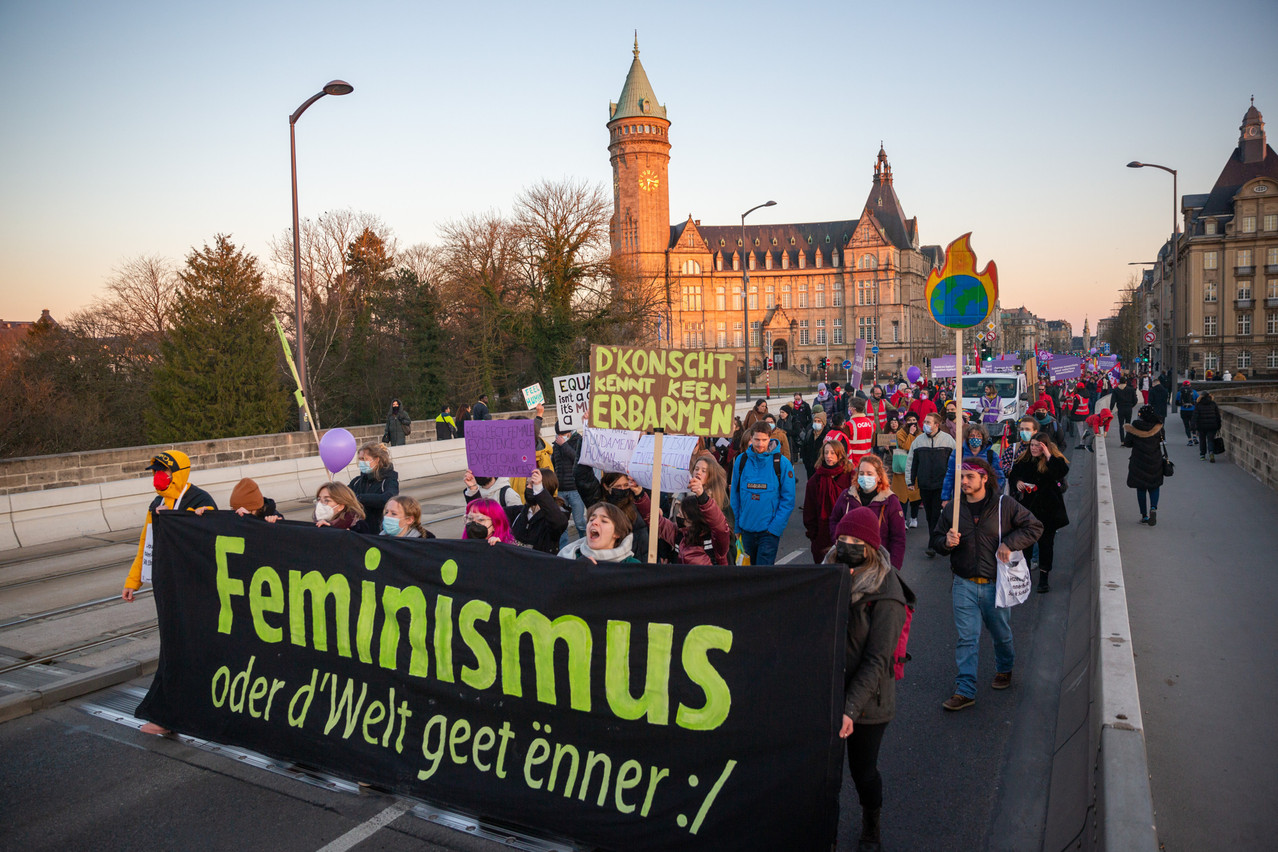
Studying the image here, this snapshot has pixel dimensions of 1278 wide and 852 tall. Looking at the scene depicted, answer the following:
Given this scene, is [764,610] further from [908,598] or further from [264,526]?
[264,526]

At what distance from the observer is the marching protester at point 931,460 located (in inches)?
408

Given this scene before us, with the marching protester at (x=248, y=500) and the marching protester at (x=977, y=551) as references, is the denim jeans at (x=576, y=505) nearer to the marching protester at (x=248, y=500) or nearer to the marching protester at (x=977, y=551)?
the marching protester at (x=248, y=500)

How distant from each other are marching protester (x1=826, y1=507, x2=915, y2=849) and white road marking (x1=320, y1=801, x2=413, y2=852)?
244 centimetres

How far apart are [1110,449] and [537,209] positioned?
1105 inches

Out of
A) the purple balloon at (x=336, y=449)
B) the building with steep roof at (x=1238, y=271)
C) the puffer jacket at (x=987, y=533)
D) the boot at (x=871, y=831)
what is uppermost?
the building with steep roof at (x=1238, y=271)

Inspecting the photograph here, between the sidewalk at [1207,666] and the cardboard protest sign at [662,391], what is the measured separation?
3.22 m

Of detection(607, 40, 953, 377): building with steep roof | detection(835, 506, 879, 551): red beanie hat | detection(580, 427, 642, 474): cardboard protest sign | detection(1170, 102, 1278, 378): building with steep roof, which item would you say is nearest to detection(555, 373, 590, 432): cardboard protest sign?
detection(580, 427, 642, 474): cardboard protest sign

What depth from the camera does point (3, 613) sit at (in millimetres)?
8820

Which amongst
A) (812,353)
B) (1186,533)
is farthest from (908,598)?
(812,353)

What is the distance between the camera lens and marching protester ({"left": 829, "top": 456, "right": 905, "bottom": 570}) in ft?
21.0

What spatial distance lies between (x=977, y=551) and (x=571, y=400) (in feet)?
26.2

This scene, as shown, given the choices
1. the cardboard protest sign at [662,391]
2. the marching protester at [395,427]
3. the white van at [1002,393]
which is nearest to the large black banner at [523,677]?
the cardboard protest sign at [662,391]

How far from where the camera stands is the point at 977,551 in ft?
19.6

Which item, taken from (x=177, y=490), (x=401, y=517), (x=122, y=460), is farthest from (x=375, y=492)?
(x=122, y=460)
